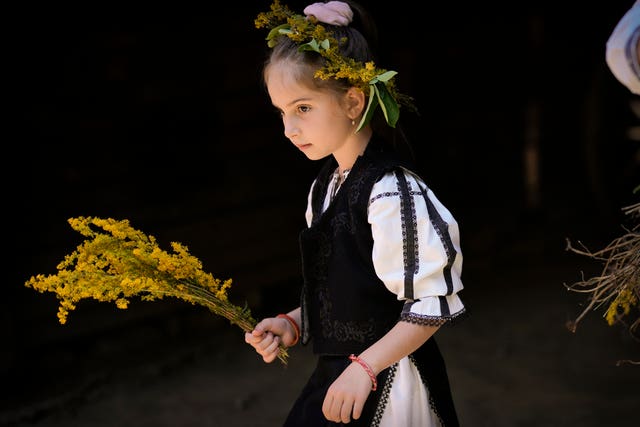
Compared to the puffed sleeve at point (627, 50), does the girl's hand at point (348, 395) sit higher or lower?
lower

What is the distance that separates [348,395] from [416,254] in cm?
29

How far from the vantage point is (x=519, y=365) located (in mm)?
3625

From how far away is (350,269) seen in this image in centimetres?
157

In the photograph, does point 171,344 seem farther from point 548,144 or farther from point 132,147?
point 548,144

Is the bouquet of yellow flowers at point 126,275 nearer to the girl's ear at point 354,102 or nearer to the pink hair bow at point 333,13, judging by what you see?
the girl's ear at point 354,102

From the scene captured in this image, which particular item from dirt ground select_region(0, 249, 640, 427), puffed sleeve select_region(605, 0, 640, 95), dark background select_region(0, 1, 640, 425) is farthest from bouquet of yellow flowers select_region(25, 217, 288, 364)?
dark background select_region(0, 1, 640, 425)

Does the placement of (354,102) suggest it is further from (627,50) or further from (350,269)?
(627,50)

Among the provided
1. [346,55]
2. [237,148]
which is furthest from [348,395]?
[237,148]

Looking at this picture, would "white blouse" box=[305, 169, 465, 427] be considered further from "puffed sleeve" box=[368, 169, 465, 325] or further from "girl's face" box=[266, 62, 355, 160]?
"girl's face" box=[266, 62, 355, 160]

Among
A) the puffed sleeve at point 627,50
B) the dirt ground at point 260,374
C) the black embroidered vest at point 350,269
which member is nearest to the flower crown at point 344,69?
the black embroidered vest at point 350,269

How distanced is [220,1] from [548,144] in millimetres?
2737

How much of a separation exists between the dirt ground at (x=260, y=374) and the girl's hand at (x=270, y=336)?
155 centimetres

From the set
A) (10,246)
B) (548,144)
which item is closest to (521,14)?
(548,144)

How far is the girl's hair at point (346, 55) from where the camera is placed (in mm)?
1555
